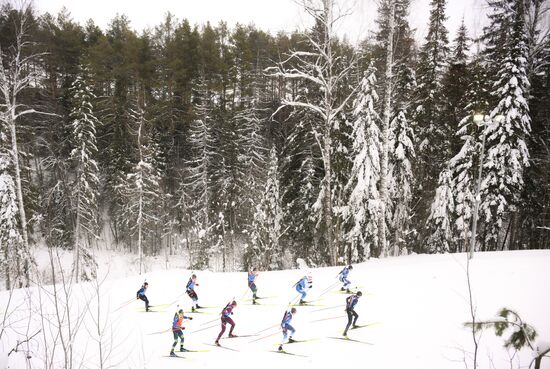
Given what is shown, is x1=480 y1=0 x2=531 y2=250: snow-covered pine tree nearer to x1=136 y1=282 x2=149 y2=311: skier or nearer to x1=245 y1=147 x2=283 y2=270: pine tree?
x1=245 y1=147 x2=283 y2=270: pine tree

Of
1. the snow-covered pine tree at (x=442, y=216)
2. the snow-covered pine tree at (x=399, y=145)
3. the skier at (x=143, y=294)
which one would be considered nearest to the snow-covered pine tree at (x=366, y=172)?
the snow-covered pine tree at (x=399, y=145)

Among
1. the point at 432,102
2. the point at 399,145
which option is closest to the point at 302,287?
the point at 399,145

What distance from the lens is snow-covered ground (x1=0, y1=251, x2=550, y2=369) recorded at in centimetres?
993

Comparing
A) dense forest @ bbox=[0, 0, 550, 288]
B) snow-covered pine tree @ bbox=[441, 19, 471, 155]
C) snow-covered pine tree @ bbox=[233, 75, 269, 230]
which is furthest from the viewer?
snow-covered pine tree @ bbox=[233, 75, 269, 230]

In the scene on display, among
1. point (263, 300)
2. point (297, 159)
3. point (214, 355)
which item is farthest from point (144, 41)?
point (214, 355)

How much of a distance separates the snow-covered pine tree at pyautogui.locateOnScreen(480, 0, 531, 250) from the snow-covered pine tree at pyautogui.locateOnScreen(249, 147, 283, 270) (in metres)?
15.7

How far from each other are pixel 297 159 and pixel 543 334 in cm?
2389

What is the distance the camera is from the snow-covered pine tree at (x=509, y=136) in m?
22.3

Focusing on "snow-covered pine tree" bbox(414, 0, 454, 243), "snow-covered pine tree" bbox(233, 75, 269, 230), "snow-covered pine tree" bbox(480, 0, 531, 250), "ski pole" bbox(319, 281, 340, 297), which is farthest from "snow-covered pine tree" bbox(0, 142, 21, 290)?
"snow-covered pine tree" bbox(480, 0, 531, 250)

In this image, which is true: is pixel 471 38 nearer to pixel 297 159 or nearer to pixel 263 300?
pixel 297 159

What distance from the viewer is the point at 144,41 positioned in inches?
1639

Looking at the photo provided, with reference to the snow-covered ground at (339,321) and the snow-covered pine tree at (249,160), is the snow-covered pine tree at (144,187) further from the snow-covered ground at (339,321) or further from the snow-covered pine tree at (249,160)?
the snow-covered ground at (339,321)

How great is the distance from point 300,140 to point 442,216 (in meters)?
13.1

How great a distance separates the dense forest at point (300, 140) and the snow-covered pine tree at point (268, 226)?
0.15 metres
